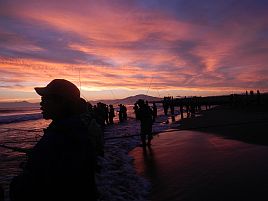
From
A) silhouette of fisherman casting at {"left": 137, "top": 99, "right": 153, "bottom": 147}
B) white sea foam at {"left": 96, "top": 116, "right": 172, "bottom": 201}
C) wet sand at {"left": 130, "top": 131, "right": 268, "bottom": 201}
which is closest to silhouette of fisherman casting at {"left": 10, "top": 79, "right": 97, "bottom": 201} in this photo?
wet sand at {"left": 130, "top": 131, "right": 268, "bottom": 201}

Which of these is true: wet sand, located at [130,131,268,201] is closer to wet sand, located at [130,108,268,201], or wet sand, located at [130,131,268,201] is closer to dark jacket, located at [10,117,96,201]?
wet sand, located at [130,108,268,201]

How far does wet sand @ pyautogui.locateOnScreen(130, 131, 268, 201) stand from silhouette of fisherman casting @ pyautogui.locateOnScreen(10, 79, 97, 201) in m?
4.64

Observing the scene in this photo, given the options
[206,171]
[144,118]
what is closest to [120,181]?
[206,171]

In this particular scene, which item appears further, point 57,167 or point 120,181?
point 120,181

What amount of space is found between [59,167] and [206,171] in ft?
22.9

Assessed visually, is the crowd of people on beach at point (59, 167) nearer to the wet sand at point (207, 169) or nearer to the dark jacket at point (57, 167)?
the dark jacket at point (57, 167)

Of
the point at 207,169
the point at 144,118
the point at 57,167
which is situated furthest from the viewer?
the point at 144,118

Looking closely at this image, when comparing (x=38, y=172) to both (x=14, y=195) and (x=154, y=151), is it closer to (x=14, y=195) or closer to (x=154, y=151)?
(x=14, y=195)

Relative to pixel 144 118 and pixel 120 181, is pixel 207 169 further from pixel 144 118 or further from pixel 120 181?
pixel 144 118

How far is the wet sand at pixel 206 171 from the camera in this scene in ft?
22.3

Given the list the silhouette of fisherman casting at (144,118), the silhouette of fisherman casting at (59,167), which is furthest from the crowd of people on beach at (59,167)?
the silhouette of fisherman casting at (144,118)

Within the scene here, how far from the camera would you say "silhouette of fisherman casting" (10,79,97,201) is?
7.45 ft

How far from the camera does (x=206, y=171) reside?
860cm

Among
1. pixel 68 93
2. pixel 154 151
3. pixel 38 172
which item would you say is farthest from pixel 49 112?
pixel 154 151
